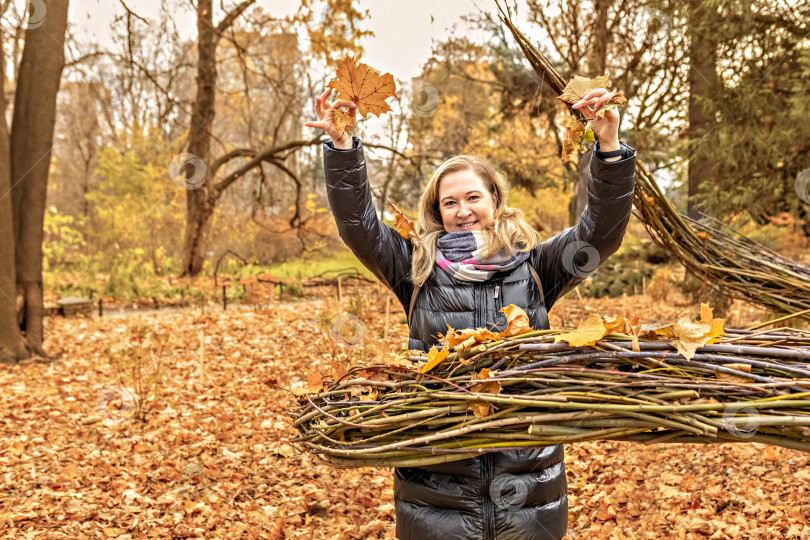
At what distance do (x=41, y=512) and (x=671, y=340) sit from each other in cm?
355

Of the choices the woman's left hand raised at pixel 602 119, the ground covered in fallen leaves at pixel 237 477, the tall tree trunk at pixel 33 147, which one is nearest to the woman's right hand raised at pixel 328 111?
the woman's left hand raised at pixel 602 119

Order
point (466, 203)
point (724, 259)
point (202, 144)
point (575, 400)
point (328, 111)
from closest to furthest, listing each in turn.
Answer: point (575, 400) → point (328, 111) → point (466, 203) → point (724, 259) → point (202, 144)

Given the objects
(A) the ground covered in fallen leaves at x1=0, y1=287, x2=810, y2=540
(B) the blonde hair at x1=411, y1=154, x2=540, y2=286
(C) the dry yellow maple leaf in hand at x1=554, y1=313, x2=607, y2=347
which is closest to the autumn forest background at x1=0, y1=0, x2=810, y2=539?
(A) the ground covered in fallen leaves at x1=0, y1=287, x2=810, y2=540

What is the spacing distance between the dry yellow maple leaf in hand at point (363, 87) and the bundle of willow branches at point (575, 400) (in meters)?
0.65

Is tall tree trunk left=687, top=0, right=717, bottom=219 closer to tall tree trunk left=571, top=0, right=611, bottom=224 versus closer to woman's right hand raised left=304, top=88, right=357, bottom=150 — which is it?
tall tree trunk left=571, top=0, right=611, bottom=224

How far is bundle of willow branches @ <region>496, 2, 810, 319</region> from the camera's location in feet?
9.30

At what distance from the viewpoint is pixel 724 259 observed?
3092mm

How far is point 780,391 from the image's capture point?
1194mm

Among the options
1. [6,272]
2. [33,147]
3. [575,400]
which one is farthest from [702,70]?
[6,272]

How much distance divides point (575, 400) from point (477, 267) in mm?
649

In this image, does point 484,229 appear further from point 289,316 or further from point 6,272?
point 289,316

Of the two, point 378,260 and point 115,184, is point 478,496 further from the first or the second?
point 115,184

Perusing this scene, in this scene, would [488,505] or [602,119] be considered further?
[488,505]

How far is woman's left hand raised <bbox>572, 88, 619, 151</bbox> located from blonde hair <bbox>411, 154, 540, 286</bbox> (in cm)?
42
